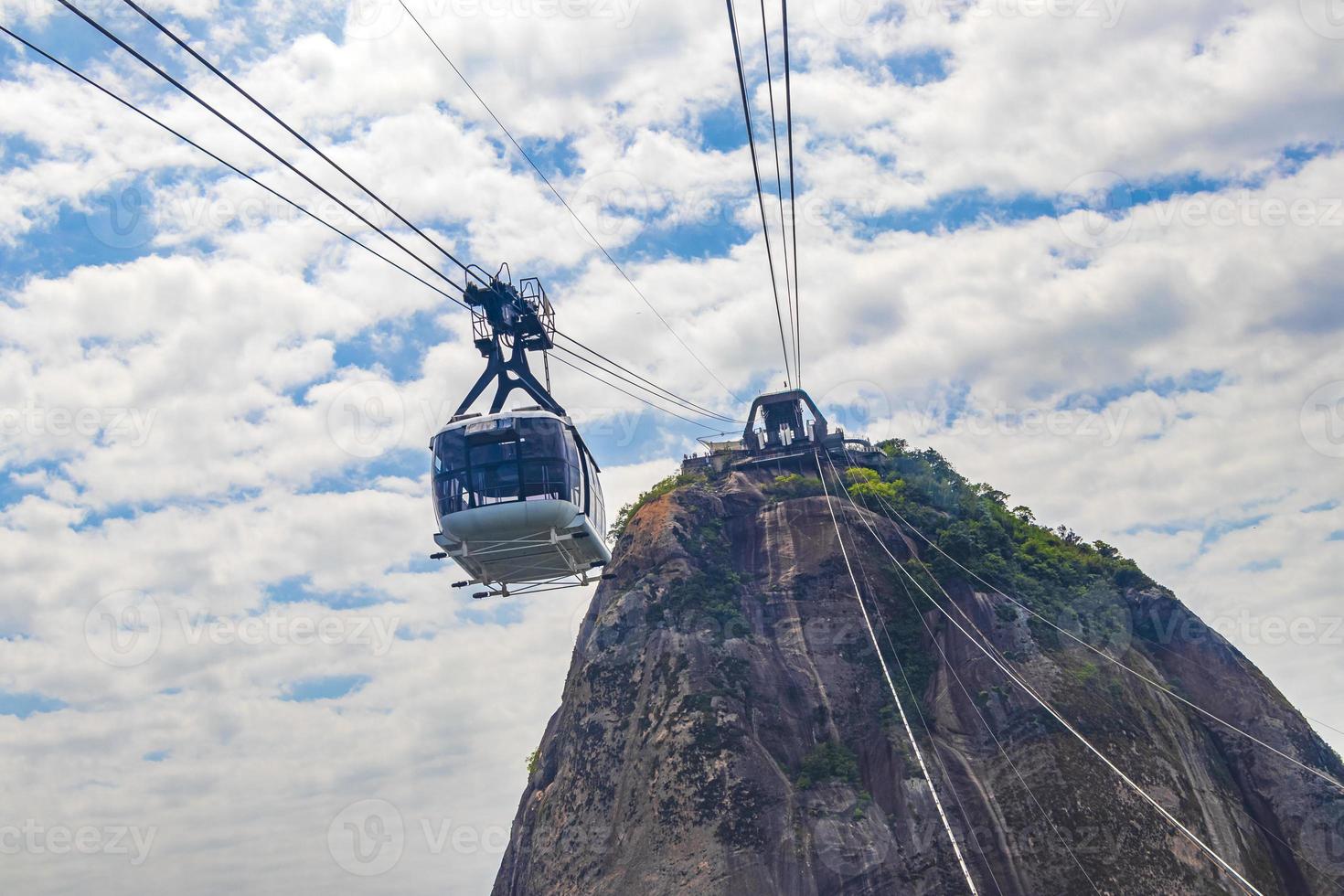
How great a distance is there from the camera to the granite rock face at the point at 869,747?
176 feet

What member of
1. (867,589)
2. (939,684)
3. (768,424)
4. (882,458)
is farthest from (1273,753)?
(768,424)

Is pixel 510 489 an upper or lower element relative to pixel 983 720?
upper

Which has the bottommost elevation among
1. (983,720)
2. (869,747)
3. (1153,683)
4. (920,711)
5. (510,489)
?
(869,747)

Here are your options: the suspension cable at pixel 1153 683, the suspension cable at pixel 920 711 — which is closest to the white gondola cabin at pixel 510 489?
the suspension cable at pixel 920 711

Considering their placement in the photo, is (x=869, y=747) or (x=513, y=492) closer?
(x=513, y=492)

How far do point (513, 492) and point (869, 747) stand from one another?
32364 millimetres

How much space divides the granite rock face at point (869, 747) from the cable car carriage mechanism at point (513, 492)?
909 inches

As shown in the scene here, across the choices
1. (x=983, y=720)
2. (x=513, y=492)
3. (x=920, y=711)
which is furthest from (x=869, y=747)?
(x=513, y=492)

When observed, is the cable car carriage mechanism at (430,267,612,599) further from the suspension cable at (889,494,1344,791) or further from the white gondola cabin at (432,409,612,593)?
the suspension cable at (889,494,1344,791)

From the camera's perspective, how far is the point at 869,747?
6062 cm

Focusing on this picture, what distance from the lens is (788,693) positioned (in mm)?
63844

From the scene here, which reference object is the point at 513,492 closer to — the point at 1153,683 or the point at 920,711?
the point at 920,711

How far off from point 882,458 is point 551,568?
4818 cm

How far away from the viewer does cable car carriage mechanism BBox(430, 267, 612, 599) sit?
116ft
